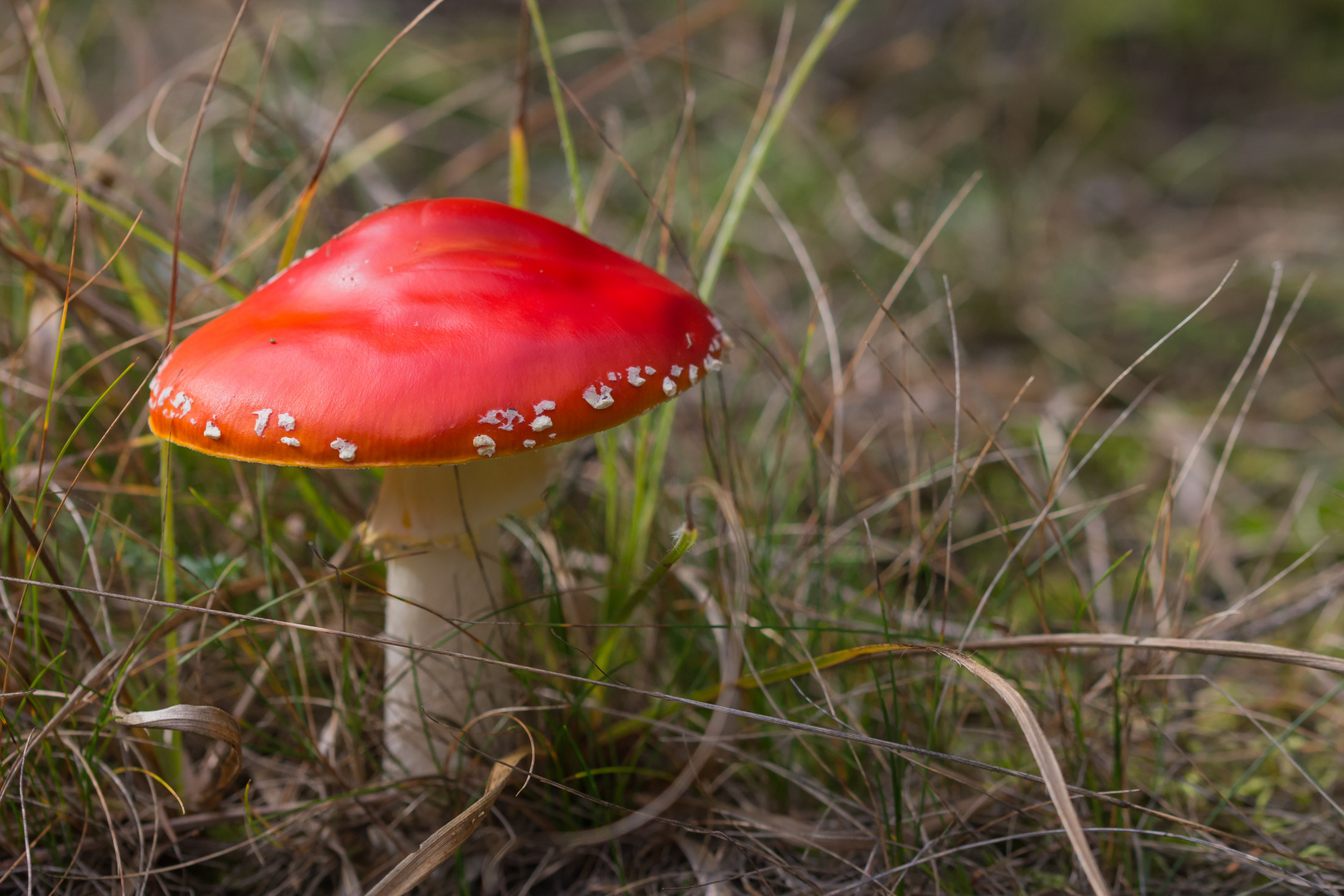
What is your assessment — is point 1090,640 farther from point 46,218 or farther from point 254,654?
point 46,218

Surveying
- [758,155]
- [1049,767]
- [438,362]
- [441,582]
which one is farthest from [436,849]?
[758,155]

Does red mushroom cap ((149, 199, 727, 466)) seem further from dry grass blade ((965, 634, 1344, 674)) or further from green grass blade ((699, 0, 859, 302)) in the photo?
dry grass blade ((965, 634, 1344, 674))

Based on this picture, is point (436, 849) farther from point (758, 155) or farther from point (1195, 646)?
point (758, 155)

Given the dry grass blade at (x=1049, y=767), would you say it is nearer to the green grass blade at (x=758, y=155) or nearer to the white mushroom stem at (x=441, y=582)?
the white mushroom stem at (x=441, y=582)

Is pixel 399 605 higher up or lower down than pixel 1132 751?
higher up

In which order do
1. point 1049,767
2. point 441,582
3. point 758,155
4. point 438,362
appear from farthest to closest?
point 758,155
point 441,582
point 438,362
point 1049,767

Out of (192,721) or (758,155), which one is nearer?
(192,721)

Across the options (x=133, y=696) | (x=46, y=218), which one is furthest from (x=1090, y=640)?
(x=46, y=218)
